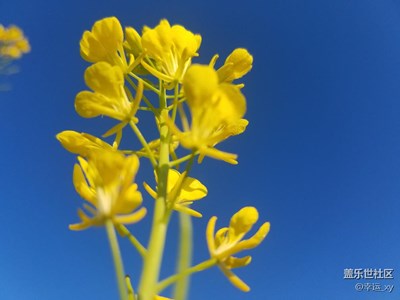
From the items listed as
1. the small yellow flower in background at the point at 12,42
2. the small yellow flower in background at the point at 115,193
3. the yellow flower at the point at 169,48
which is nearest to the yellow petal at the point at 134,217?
the small yellow flower in background at the point at 115,193

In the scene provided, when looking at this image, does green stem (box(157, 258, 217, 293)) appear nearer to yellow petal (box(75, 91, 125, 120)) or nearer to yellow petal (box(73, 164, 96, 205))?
yellow petal (box(73, 164, 96, 205))

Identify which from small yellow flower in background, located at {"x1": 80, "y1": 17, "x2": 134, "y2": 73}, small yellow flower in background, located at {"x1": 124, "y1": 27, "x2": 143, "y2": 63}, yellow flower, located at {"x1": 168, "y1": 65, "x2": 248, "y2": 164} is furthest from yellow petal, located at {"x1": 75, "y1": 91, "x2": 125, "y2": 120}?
small yellow flower in background, located at {"x1": 124, "y1": 27, "x2": 143, "y2": 63}

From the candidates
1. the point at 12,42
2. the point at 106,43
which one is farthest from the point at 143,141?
the point at 12,42

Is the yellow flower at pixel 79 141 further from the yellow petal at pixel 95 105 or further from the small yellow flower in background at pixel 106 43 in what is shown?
the small yellow flower in background at pixel 106 43

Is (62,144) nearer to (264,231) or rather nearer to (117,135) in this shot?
(117,135)

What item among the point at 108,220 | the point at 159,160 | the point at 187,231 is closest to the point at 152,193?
the point at 159,160

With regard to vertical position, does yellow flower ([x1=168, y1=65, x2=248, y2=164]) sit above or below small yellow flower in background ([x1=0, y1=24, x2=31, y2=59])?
below

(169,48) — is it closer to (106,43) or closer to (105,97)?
(106,43)

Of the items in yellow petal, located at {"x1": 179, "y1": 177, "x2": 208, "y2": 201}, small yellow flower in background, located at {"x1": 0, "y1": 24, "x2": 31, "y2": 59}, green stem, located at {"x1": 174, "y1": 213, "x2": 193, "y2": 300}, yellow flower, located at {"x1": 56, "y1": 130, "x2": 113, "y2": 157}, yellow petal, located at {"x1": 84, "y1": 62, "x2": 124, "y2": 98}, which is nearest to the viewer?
green stem, located at {"x1": 174, "y1": 213, "x2": 193, "y2": 300}
